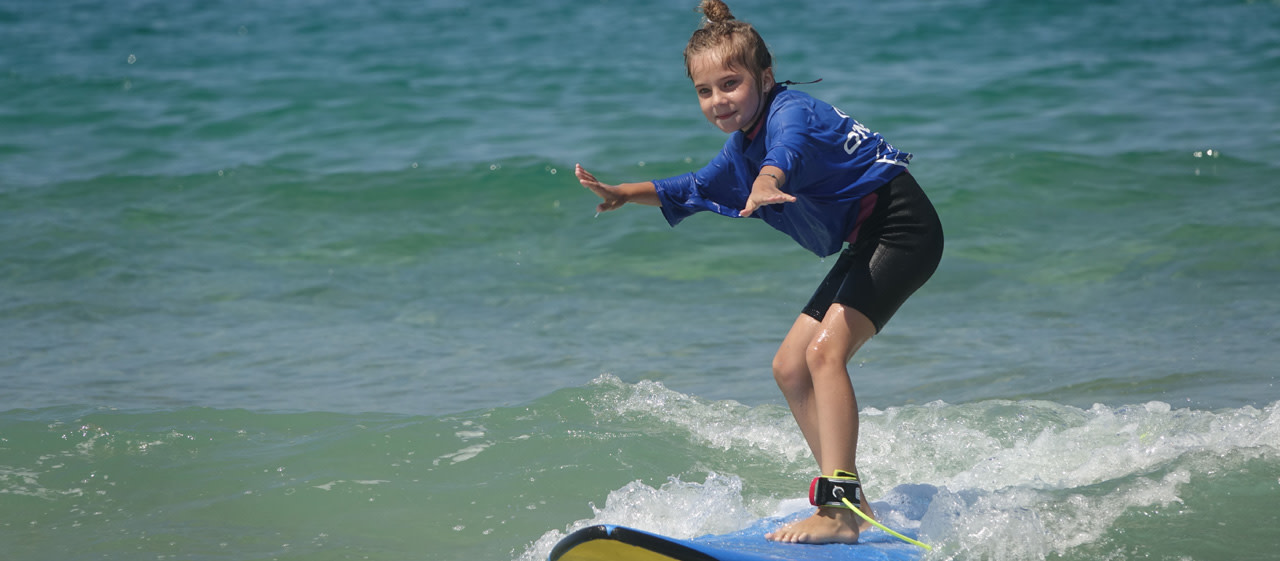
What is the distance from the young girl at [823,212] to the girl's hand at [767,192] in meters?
0.15

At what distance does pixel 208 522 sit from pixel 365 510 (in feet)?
1.87

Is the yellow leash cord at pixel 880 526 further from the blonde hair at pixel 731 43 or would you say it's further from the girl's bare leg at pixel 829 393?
the blonde hair at pixel 731 43

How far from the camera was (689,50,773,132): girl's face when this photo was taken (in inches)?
144

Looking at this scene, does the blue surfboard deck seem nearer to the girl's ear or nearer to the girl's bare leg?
the girl's bare leg

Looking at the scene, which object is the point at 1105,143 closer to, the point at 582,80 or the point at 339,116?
the point at 582,80

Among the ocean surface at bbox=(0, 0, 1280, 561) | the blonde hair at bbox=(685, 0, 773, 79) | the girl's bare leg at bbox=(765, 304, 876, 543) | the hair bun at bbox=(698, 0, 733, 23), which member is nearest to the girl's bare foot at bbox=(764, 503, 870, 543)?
the girl's bare leg at bbox=(765, 304, 876, 543)

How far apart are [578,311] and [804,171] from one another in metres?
3.90

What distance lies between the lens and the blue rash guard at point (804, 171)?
3568mm

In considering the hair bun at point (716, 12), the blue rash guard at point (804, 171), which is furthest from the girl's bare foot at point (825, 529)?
the hair bun at point (716, 12)

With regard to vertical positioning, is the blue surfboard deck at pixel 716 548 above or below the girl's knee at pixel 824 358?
below

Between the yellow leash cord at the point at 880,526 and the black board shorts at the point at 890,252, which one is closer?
the yellow leash cord at the point at 880,526

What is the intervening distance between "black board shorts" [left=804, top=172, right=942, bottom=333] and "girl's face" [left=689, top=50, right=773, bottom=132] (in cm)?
51

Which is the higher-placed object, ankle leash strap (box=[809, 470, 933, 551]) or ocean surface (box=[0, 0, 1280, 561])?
ankle leash strap (box=[809, 470, 933, 551])

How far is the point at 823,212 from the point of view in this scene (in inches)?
148
